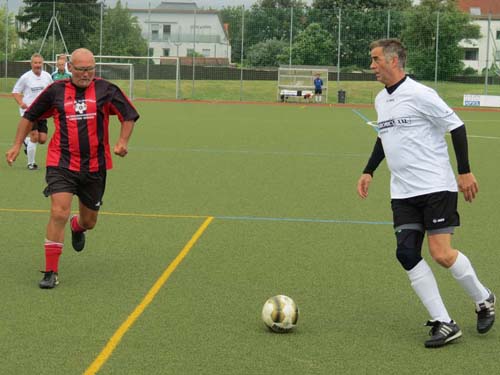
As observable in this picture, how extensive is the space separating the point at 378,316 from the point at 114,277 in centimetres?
237

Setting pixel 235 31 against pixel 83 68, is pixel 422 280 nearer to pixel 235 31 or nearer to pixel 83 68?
pixel 83 68

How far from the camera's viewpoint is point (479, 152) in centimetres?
2092

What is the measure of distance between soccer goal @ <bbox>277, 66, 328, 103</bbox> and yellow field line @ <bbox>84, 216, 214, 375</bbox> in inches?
1584

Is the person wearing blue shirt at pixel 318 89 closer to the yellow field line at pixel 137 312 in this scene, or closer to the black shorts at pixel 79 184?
the yellow field line at pixel 137 312

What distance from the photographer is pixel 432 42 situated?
50469 millimetres

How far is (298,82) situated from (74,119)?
43615 mm

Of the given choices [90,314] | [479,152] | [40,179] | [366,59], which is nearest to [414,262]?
[90,314]

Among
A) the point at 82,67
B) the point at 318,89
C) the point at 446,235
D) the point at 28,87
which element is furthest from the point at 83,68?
the point at 318,89

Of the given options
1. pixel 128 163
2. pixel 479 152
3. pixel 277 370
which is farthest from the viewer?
pixel 479 152

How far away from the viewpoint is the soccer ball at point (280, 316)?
623 centimetres

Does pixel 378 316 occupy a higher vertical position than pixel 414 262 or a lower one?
lower

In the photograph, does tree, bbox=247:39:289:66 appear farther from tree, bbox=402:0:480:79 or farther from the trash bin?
tree, bbox=402:0:480:79

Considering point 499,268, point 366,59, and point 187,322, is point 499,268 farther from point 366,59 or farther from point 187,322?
point 366,59

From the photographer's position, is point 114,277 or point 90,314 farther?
point 114,277
